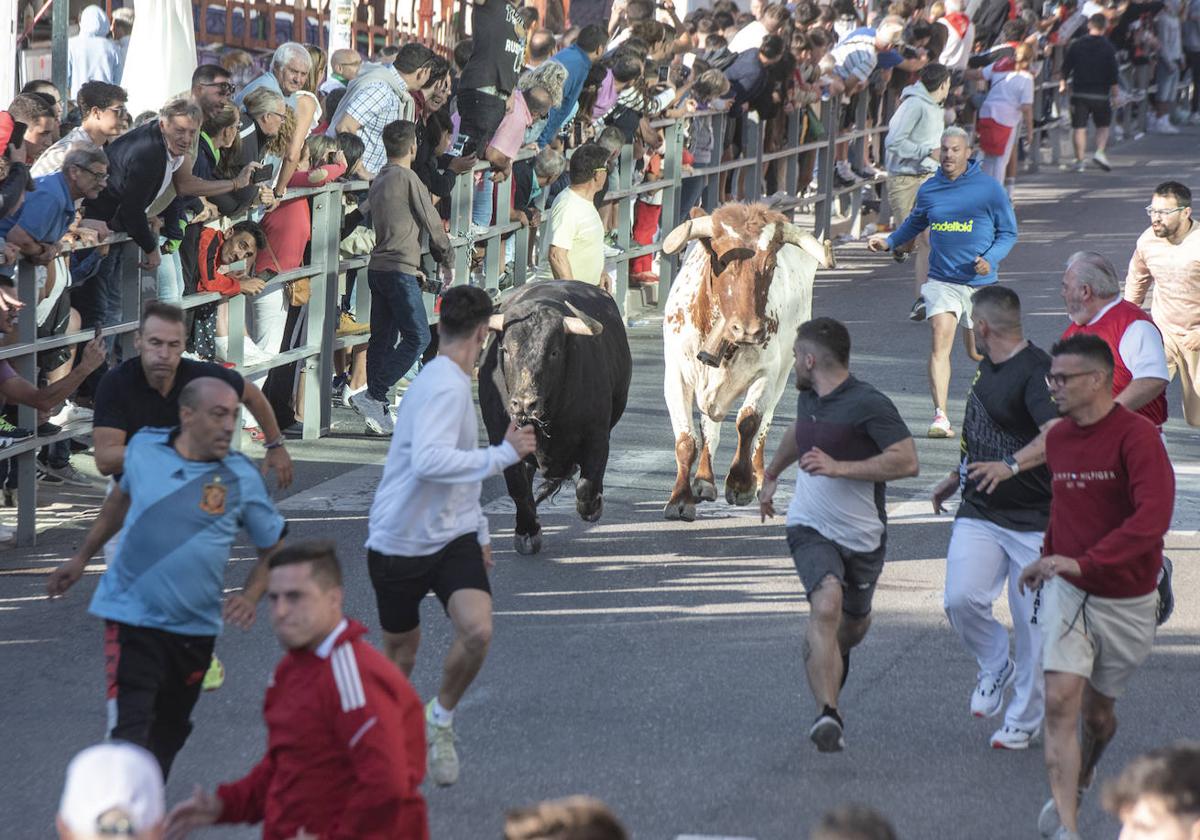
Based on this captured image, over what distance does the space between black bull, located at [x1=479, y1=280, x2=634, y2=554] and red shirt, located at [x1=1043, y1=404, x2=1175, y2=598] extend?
12.3 ft

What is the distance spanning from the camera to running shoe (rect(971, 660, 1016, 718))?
7.58 metres

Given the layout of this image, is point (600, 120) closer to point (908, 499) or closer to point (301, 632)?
point (908, 499)

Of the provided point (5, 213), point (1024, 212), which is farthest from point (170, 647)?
point (1024, 212)

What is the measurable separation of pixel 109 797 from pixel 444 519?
3025 millimetres

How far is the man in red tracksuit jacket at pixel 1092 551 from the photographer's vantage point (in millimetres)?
6293

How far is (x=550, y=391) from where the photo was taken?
10094mm

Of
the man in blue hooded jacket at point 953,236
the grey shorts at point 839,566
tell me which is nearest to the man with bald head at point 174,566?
the grey shorts at point 839,566

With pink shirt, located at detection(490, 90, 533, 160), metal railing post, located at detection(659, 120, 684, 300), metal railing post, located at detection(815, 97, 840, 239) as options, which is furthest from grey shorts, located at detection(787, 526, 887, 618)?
metal railing post, located at detection(815, 97, 840, 239)

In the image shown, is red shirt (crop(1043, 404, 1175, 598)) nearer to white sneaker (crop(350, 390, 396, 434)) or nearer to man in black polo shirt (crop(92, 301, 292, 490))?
man in black polo shirt (crop(92, 301, 292, 490))

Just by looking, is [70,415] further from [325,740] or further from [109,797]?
[109,797]

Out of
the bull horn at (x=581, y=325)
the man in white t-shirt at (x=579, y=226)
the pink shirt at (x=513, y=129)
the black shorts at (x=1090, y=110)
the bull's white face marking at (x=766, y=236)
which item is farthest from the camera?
the black shorts at (x=1090, y=110)

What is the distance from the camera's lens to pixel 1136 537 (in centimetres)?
628

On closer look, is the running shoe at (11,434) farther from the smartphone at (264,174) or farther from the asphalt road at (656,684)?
the smartphone at (264,174)

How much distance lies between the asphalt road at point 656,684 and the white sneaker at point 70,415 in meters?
0.46
